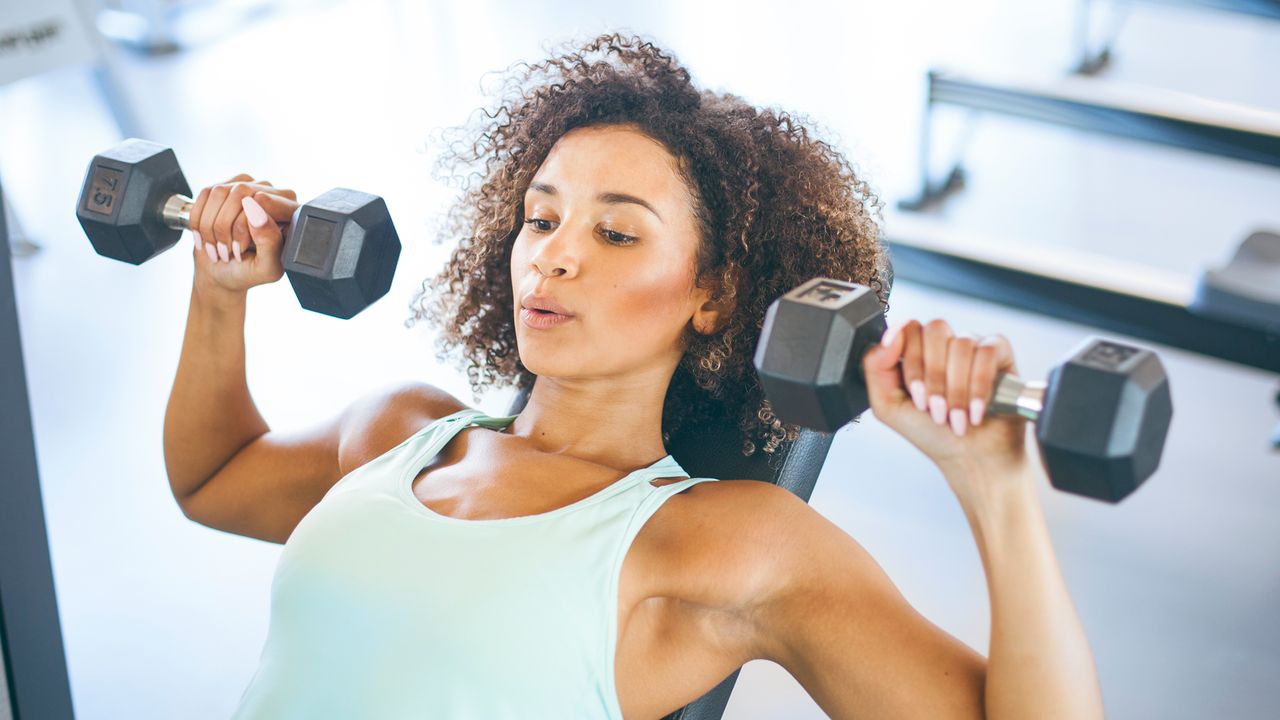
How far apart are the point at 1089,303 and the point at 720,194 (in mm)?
1601

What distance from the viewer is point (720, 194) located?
1443 millimetres

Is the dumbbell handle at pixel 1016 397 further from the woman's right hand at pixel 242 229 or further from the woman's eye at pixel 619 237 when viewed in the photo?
the woman's right hand at pixel 242 229

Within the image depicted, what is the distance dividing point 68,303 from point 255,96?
1530mm

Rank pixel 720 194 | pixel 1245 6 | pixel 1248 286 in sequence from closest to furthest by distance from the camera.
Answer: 1. pixel 720 194
2. pixel 1248 286
3. pixel 1245 6

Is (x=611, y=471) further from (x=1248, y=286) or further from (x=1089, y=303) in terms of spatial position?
(x=1089, y=303)

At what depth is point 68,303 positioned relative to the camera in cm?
333

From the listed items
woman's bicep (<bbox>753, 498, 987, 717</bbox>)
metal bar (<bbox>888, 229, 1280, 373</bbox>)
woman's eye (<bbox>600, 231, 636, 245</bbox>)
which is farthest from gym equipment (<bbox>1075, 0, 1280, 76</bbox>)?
woman's bicep (<bbox>753, 498, 987, 717</bbox>)

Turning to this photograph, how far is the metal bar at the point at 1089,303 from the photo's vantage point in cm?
250

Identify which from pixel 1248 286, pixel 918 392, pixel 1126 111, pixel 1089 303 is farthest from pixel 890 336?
pixel 1126 111

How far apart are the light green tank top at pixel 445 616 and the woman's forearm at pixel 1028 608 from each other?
1.26 feet

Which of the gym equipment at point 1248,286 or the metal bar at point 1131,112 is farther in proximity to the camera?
the metal bar at point 1131,112

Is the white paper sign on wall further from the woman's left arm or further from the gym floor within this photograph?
the woman's left arm

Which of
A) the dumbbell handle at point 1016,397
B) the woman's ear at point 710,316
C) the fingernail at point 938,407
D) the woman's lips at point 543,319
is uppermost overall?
the dumbbell handle at point 1016,397

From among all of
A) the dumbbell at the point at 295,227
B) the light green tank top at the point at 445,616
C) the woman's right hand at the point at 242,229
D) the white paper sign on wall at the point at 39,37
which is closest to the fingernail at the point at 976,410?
the light green tank top at the point at 445,616
